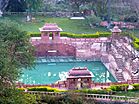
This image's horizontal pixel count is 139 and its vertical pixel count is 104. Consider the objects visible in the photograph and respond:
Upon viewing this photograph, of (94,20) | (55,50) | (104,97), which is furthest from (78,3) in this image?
(104,97)

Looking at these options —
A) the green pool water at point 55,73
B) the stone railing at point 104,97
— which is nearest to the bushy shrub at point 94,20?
the green pool water at point 55,73

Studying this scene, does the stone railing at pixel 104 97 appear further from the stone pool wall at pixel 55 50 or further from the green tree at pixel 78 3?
the green tree at pixel 78 3

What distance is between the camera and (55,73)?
3281cm

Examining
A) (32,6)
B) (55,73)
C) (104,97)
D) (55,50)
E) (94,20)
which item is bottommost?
(55,73)

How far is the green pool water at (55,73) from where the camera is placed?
31094 mm

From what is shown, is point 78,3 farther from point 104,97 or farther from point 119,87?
point 104,97

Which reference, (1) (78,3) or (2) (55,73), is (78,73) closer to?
(2) (55,73)

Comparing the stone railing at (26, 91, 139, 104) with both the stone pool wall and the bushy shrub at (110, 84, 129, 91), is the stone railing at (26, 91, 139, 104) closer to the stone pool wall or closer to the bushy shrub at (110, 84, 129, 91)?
the bushy shrub at (110, 84, 129, 91)

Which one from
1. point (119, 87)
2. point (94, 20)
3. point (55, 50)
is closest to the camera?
point (119, 87)

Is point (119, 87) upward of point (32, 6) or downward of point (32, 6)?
downward

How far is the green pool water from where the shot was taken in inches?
1224

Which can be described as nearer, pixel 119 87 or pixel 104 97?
pixel 104 97

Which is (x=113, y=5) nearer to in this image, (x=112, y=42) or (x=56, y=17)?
(x=56, y=17)

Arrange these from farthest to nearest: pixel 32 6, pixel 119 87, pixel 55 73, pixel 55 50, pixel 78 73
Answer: pixel 32 6 → pixel 55 50 → pixel 55 73 → pixel 78 73 → pixel 119 87
